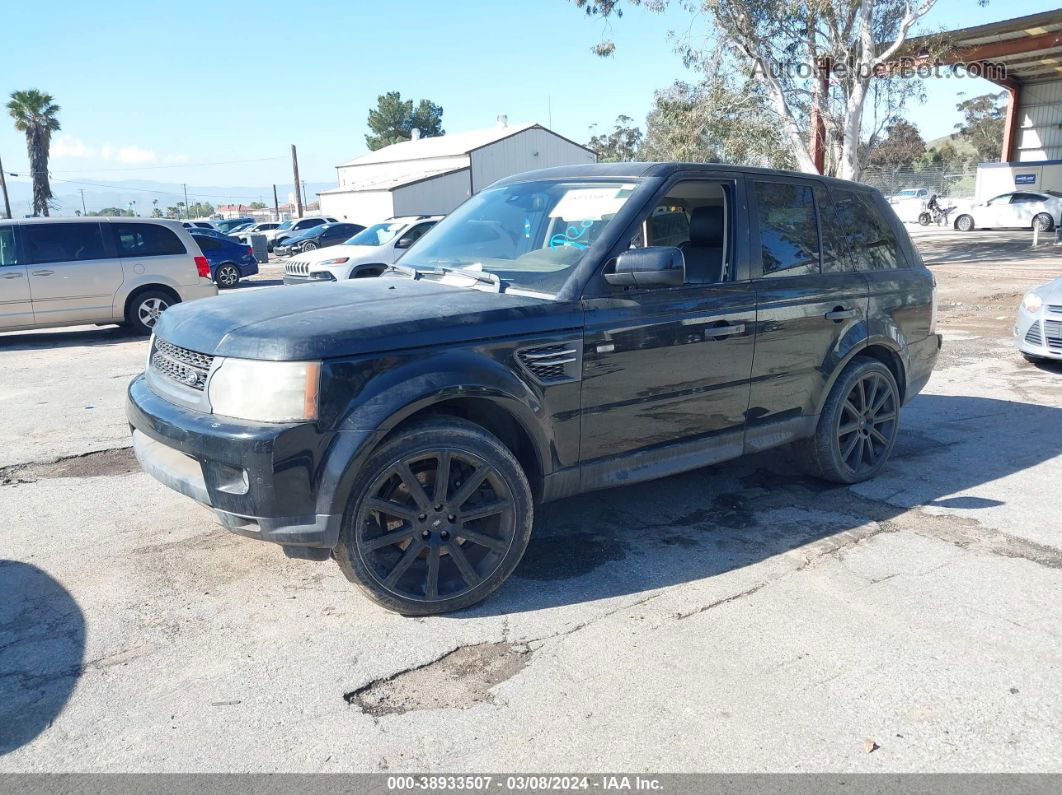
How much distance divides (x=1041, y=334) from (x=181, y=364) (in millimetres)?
8510

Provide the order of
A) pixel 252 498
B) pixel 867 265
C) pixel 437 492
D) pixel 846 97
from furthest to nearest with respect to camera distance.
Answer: pixel 846 97 < pixel 867 265 < pixel 437 492 < pixel 252 498

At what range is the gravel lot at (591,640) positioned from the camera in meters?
2.75

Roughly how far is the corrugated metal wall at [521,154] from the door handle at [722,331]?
4622 centimetres

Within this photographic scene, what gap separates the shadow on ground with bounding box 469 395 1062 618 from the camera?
400 cm

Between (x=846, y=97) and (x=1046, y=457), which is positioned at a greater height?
(x=846, y=97)

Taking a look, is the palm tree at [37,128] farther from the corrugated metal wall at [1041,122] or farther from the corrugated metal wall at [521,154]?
the corrugated metal wall at [1041,122]

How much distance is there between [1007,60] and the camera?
3206cm

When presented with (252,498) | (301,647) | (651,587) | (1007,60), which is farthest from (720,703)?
(1007,60)

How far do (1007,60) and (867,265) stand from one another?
110 ft

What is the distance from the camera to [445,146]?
54469mm

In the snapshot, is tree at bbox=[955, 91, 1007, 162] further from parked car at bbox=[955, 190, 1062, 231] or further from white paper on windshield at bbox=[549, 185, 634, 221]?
white paper on windshield at bbox=[549, 185, 634, 221]

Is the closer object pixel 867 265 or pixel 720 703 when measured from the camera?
pixel 720 703

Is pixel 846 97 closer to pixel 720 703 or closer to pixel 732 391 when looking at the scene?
pixel 732 391

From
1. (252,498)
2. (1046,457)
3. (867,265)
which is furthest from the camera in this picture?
(1046,457)
